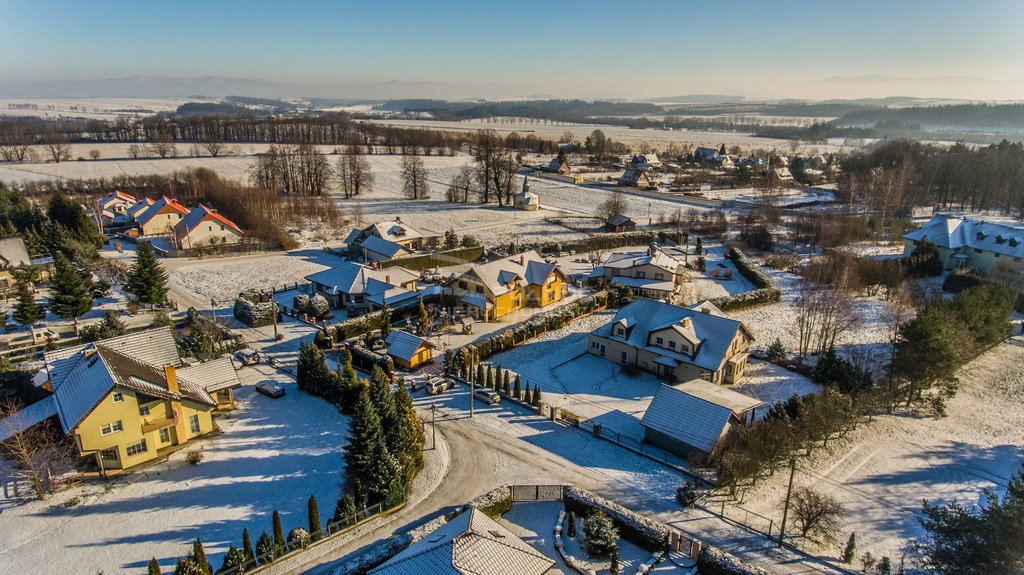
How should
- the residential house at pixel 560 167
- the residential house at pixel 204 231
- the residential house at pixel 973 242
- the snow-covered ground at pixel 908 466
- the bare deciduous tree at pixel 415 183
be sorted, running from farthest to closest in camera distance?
the residential house at pixel 560 167
the bare deciduous tree at pixel 415 183
the residential house at pixel 204 231
the residential house at pixel 973 242
the snow-covered ground at pixel 908 466

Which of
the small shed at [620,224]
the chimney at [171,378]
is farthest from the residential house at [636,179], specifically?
the chimney at [171,378]

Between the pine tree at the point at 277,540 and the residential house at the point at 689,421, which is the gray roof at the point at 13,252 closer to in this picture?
the pine tree at the point at 277,540

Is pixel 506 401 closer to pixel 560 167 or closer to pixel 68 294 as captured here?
pixel 68 294

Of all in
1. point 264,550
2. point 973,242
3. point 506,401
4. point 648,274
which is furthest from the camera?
point 973,242

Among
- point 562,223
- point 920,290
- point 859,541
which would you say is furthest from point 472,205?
point 859,541

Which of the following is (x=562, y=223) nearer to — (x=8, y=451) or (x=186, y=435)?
(x=186, y=435)

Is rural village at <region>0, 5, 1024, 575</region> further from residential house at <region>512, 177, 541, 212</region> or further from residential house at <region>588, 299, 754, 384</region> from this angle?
residential house at <region>512, 177, 541, 212</region>

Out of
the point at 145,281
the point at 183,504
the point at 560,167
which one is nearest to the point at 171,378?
the point at 183,504
